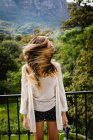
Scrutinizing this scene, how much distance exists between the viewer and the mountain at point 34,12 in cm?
8844

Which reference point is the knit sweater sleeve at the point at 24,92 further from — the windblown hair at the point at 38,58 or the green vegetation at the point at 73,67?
the green vegetation at the point at 73,67

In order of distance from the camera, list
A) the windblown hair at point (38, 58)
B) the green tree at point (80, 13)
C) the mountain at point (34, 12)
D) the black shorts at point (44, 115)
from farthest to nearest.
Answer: the mountain at point (34, 12), the green tree at point (80, 13), the black shorts at point (44, 115), the windblown hair at point (38, 58)

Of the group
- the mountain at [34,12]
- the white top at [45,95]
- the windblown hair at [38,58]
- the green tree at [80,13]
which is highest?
the mountain at [34,12]

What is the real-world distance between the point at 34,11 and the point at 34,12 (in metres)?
2.60

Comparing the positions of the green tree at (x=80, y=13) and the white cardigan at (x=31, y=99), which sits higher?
the green tree at (x=80, y=13)

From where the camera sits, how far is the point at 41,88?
2990 millimetres

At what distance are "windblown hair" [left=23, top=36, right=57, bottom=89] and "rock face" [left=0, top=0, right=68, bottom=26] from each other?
8249 cm

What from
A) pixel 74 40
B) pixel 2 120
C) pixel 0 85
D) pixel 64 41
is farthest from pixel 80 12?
pixel 0 85

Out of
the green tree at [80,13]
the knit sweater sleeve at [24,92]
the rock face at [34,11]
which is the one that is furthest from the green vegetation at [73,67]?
the rock face at [34,11]

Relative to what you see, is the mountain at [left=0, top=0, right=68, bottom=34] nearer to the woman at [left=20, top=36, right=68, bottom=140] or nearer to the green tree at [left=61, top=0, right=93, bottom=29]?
the green tree at [left=61, top=0, right=93, bottom=29]

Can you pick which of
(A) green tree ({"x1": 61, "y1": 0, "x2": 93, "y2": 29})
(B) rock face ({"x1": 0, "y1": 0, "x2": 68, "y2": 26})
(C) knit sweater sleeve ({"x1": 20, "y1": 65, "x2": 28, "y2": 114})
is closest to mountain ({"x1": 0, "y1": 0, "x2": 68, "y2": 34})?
(B) rock face ({"x1": 0, "y1": 0, "x2": 68, "y2": 26})

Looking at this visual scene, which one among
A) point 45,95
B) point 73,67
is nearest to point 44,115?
point 45,95

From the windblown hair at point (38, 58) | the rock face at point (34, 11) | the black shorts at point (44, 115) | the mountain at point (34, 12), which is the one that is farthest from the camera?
the rock face at point (34, 11)

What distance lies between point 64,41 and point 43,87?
18151 mm
